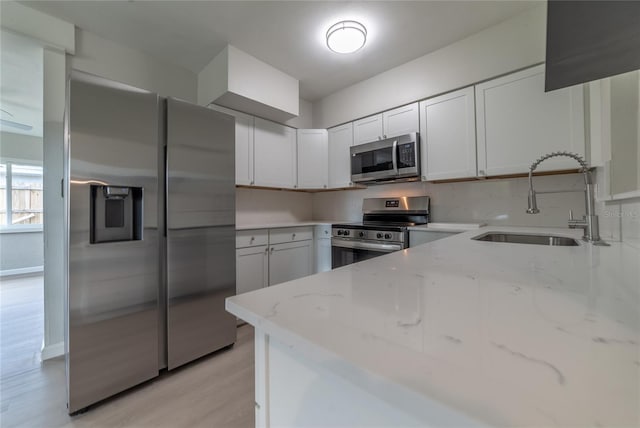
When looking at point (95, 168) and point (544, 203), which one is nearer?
point (95, 168)

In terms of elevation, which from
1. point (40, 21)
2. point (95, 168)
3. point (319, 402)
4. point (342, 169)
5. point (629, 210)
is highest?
point (40, 21)

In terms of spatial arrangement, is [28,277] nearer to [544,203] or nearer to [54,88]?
[54,88]

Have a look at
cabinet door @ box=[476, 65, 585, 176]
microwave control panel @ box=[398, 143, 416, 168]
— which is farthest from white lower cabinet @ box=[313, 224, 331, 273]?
cabinet door @ box=[476, 65, 585, 176]

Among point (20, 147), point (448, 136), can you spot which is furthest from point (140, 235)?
point (20, 147)

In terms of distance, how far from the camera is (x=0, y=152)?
4227 millimetres

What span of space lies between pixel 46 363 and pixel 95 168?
1593mm

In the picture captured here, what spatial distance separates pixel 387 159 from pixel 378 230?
81 centimetres

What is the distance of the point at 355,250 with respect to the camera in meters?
2.78

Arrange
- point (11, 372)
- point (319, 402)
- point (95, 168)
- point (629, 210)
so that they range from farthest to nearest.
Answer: point (11, 372)
point (95, 168)
point (629, 210)
point (319, 402)

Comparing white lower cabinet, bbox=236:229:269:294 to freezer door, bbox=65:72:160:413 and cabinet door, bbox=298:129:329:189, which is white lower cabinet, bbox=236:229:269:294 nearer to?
freezer door, bbox=65:72:160:413

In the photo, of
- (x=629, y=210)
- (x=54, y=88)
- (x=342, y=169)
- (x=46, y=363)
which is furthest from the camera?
(x=342, y=169)

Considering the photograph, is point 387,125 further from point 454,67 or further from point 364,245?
point 364,245

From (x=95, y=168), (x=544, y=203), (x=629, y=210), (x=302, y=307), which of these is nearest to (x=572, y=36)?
(x=302, y=307)

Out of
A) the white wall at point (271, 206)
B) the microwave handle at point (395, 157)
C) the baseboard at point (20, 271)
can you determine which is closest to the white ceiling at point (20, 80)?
the white wall at point (271, 206)
